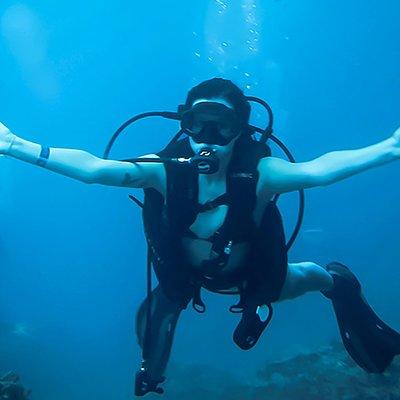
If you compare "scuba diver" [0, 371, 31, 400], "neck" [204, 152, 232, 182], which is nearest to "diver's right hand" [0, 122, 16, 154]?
"neck" [204, 152, 232, 182]

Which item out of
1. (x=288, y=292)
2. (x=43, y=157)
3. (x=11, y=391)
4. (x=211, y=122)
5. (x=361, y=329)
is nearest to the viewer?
(x=43, y=157)

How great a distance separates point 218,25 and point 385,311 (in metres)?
27.0

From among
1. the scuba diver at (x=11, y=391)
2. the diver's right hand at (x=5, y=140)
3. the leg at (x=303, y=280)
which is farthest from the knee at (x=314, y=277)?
the scuba diver at (x=11, y=391)

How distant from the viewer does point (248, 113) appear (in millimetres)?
4332

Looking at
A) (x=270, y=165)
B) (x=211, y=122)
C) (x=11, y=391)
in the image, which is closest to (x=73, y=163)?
(x=211, y=122)

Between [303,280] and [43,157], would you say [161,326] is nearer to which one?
[303,280]

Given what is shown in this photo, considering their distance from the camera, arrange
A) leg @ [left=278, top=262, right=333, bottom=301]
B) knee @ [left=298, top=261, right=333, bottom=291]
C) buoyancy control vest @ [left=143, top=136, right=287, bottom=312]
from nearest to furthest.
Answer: buoyancy control vest @ [left=143, top=136, right=287, bottom=312]
leg @ [left=278, top=262, right=333, bottom=301]
knee @ [left=298, top=261, right=333, bottom=291]

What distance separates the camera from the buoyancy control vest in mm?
4180

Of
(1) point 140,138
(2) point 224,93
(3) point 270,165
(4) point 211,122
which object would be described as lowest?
(3) point 270,165

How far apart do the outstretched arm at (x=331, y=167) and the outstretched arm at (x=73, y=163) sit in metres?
1.25

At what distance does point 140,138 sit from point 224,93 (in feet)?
149

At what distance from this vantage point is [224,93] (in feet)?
13.8

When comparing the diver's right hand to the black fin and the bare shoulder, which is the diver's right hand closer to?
the bare shoulder

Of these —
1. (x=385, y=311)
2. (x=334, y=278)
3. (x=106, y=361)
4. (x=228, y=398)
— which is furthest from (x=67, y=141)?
(x=334, y=278)
